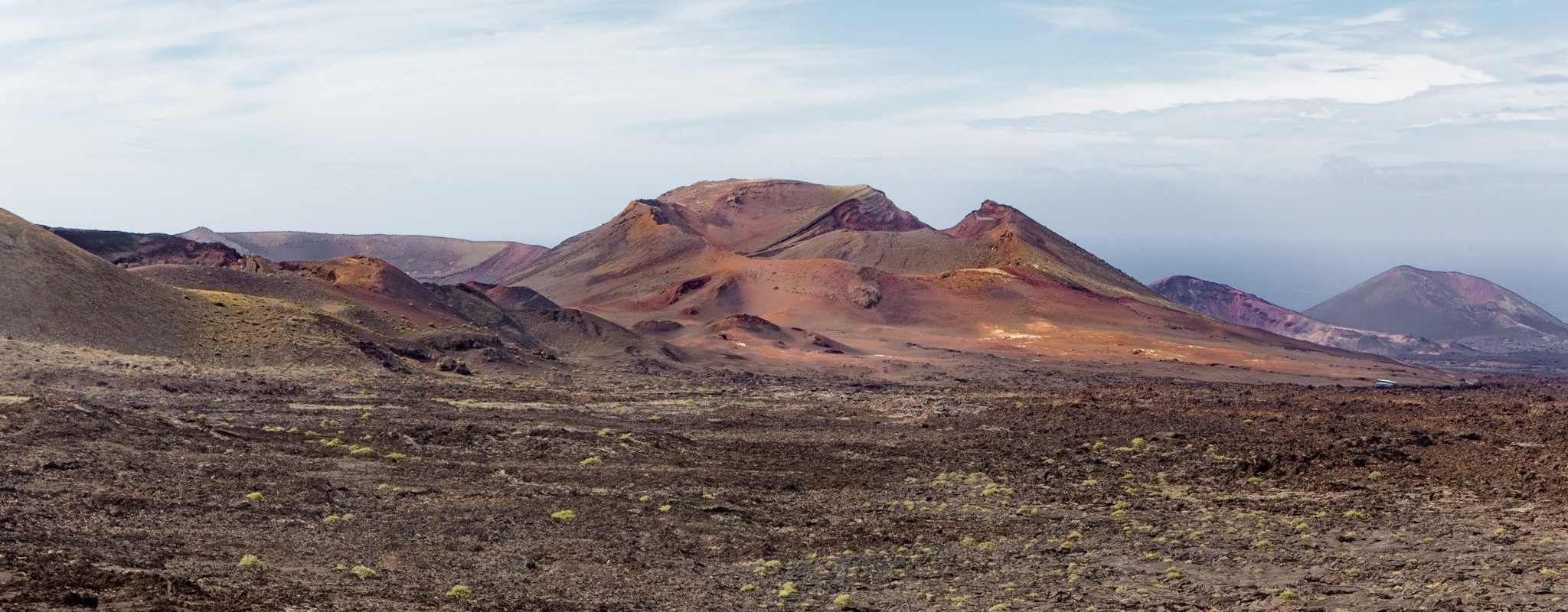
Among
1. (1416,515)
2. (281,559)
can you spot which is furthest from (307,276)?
(1416,515)

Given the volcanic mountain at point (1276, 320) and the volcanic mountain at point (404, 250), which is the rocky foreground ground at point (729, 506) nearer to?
the volcanic mountain at point (1276, 320)

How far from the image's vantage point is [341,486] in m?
23.7

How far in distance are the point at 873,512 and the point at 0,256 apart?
1408 inches

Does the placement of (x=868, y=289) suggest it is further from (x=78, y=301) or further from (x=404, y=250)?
(x=404, y=250)

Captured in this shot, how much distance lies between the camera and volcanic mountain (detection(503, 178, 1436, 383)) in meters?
74.1

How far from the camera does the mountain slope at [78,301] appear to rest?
42.8 meters

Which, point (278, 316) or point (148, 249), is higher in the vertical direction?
point (148, 249)

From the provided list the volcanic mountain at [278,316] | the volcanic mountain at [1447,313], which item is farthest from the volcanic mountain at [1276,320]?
the volcanic mountain at [278,316]

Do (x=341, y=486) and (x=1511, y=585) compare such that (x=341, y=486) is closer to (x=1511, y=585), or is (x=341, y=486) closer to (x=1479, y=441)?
(x=1511, y=585)

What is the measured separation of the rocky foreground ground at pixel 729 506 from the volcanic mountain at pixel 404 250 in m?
110

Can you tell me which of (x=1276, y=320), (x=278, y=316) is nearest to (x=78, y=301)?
(x=278, y=316)

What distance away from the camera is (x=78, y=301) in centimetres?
4525

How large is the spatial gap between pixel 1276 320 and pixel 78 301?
353 feet

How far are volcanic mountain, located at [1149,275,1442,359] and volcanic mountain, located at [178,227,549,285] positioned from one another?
69.3m
